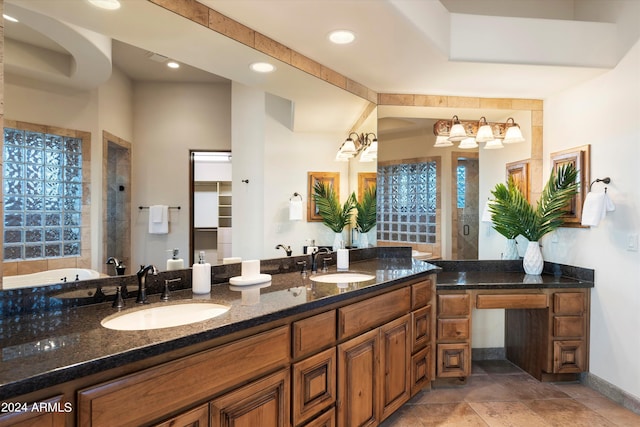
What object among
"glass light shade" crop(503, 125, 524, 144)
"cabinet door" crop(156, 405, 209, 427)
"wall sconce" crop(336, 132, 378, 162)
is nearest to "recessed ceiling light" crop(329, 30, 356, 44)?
"wall sconce" crop(336, 132, 378, 162)

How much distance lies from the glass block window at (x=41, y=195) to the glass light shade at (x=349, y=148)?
1.81 metres

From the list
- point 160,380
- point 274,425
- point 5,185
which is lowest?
point 274,425

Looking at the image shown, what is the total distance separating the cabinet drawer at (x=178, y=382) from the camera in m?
0.96

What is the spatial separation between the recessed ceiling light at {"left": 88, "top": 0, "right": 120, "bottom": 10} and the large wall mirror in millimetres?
38

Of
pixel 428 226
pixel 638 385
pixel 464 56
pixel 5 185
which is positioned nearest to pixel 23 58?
pixel 5 185

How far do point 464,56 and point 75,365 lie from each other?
102 inches

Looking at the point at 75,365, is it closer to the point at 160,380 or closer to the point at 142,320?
the point at 160,380

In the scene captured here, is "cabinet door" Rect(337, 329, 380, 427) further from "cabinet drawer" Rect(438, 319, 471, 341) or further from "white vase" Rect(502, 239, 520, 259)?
"white vase" Rect(502, 239, 520, 259)

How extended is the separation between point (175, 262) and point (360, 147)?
1755 mm

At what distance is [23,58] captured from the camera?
4.65 feet

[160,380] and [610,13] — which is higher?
[610,13]

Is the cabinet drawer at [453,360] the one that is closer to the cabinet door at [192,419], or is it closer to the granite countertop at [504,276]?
the granite countertop at [504,276]

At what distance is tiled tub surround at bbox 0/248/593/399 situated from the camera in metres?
0.91

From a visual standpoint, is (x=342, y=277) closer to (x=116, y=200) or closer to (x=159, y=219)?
(x=159, y=219)
